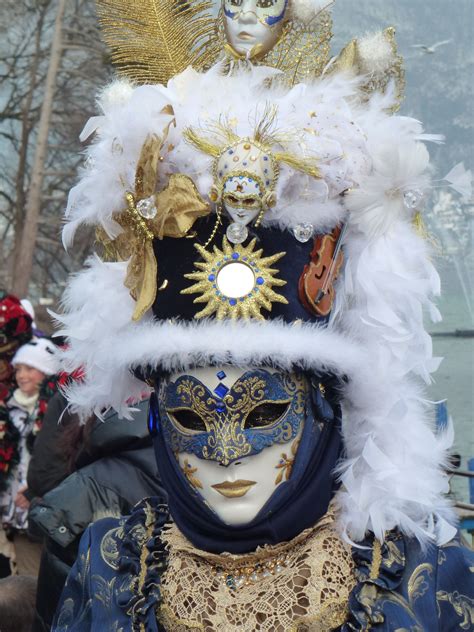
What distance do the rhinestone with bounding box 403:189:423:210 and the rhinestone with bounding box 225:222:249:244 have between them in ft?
1.30

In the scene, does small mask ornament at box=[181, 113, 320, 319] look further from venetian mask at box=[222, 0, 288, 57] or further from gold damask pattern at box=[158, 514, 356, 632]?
gold damask pattern at box=[158, 514, 356, 632]

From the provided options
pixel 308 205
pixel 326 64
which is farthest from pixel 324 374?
pixel 326 64

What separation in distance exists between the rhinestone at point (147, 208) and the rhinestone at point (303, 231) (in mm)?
347

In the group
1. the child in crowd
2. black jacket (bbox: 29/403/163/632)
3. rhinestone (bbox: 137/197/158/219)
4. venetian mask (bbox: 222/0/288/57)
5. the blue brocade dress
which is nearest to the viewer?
the blue brocade dress

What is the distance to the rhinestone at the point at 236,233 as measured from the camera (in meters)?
2.43

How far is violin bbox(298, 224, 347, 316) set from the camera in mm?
2439

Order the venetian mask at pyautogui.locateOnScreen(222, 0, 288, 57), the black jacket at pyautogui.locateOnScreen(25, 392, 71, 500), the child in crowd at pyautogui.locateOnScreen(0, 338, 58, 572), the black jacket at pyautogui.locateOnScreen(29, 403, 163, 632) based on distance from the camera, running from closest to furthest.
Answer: the venetian mask at pyautogui.locateOnScreen(222, 0, 288, 57) < the black jacket at pyautogui.locateOnScreen(29, 403, 163, 632) < the black jacket at pyautogui.locateOnScreen(25, 392, 71, 500) < the child in crowd at pyautogui.locateOnScreen(0, 338, 58, 572)

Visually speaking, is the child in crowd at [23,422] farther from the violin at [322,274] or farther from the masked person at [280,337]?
the violin at [322,274]

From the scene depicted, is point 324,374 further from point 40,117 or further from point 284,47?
point 40,117

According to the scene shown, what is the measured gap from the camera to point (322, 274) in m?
2.47

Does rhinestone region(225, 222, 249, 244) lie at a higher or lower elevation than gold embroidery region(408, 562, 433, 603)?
higher

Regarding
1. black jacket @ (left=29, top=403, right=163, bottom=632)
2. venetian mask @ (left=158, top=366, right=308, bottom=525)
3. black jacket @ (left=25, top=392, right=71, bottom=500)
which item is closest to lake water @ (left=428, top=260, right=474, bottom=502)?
black jacket @ (left=29, top=403, right=163, bottom=632)

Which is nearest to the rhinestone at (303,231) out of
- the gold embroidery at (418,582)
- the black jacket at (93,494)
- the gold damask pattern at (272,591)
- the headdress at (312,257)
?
the headdress at (312,257)

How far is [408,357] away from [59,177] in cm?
601
